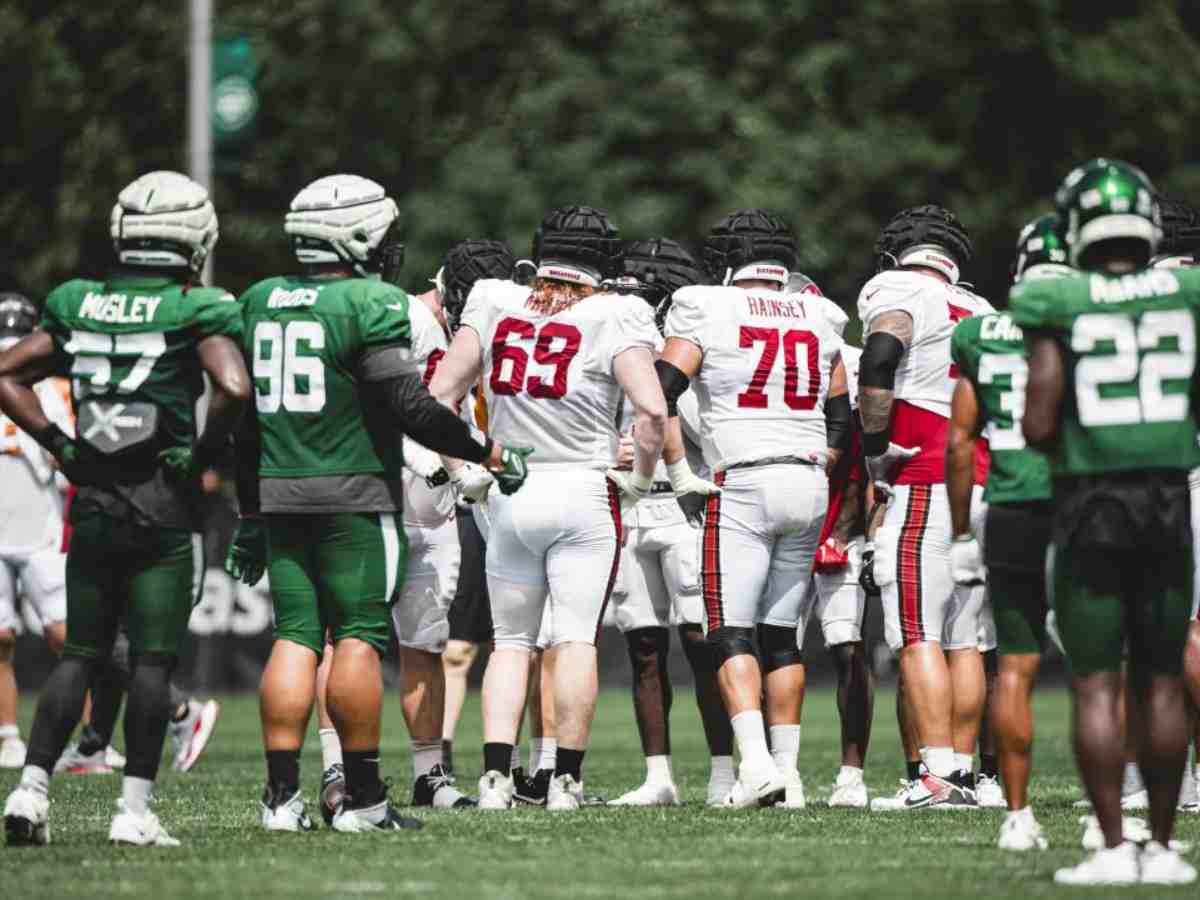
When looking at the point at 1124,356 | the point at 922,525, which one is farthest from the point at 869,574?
the point at 1124,356

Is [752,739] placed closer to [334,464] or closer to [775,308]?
[775,308]

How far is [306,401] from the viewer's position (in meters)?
8.76

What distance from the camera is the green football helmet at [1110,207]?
7531 mm

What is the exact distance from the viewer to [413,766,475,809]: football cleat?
34.2 ft

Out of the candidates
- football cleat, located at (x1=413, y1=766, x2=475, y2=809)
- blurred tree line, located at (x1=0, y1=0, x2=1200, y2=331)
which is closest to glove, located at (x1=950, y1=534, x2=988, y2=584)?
football cleat, located at (x1=413, y1=766, x2=475, y2=809)

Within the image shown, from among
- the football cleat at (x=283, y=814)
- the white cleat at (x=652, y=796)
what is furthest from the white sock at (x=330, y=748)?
the white cleat at (x=652, y=796)

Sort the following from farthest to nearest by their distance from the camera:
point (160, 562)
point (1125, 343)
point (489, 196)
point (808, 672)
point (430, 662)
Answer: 1. point (489, 196)
2. point (808, 672)
3. point (430, 662)
4. point (160, 562)
5. point (1125, 343)

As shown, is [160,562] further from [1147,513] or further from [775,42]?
[775,42]

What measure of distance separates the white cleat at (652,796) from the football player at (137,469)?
2697 millimetres

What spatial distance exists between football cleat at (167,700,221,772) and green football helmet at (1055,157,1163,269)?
713 centimetres

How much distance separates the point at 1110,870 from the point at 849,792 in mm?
3341

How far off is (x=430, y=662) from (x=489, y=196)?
18.4 meters

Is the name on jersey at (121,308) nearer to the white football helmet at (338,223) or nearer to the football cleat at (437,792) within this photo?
the white football helmet at (338,223)

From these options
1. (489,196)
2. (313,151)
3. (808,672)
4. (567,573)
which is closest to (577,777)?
(567,573)
